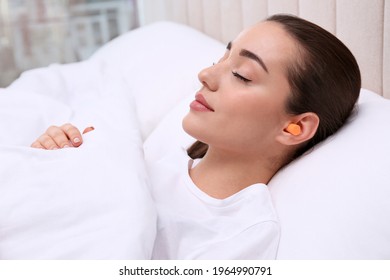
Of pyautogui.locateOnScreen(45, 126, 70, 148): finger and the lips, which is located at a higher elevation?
the lips

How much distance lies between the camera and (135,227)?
2.46ft

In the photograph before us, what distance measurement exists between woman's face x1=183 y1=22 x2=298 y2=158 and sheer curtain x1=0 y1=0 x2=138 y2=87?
2159 millimetres

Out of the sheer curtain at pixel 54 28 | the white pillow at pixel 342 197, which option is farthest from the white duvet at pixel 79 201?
the sheer curtain at pixel 54 28

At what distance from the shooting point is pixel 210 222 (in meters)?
0.81

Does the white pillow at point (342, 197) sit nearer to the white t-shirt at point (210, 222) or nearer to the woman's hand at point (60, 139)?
the white t-shirt at point (210, 222)

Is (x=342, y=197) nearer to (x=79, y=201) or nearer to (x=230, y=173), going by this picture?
(x=230, y=173)

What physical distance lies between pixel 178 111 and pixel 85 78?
0.38 meters

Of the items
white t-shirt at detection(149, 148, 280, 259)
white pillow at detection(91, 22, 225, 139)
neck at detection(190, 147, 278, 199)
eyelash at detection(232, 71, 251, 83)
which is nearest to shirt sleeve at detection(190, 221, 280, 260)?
white t-shirt at detection(149, 148, 280, 259)

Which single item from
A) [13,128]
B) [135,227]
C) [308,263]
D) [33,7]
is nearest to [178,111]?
[13,128]

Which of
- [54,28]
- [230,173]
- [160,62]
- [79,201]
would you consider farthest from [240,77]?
[54,28]

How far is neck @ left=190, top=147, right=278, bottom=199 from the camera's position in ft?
2.82

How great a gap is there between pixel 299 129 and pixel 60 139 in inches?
16.1

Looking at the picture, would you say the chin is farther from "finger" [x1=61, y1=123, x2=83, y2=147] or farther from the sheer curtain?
the sheer curtain

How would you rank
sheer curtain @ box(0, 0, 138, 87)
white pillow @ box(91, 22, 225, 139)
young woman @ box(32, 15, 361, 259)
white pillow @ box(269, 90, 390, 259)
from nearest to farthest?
white pillow @ box(269, 90, 390, 259), young woman @ box(32, 15, 361, 259), white pillow @ box(91, 22, 225, 139), sheer curtain @ box(0, 0, 138, 87)
